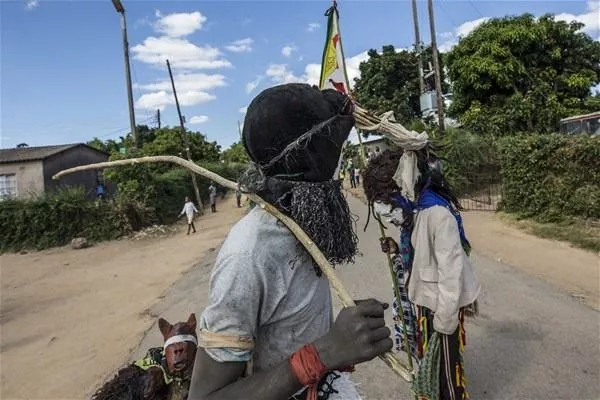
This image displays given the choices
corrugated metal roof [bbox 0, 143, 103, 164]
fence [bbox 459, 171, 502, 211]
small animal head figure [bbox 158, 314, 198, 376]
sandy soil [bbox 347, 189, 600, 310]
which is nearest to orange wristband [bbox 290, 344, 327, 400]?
small animal head figure [bbox 158, 314, 198, 376]

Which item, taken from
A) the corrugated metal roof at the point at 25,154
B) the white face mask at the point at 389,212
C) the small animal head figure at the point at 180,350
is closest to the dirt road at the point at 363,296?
the white face mask at the point at 389,212

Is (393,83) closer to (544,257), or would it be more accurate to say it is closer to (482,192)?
(482,192)

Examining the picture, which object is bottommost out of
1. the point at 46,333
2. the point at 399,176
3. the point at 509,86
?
the point at 46,333

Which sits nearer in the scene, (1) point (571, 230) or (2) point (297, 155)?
(2) point (297, 155)

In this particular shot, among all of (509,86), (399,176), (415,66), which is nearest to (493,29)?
(509,86)

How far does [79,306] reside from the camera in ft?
26.4

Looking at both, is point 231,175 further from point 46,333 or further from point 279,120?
point 279,120

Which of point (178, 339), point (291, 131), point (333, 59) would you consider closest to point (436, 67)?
point (333, 59)

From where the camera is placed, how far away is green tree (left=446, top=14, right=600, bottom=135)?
720 inches

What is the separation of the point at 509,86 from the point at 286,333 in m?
20.1

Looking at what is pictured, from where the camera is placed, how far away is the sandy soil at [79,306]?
4.87 meters

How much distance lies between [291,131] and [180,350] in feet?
3.90

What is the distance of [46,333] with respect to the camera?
661 centimetres

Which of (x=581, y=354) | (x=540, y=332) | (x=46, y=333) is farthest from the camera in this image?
(x=46, y=333)
